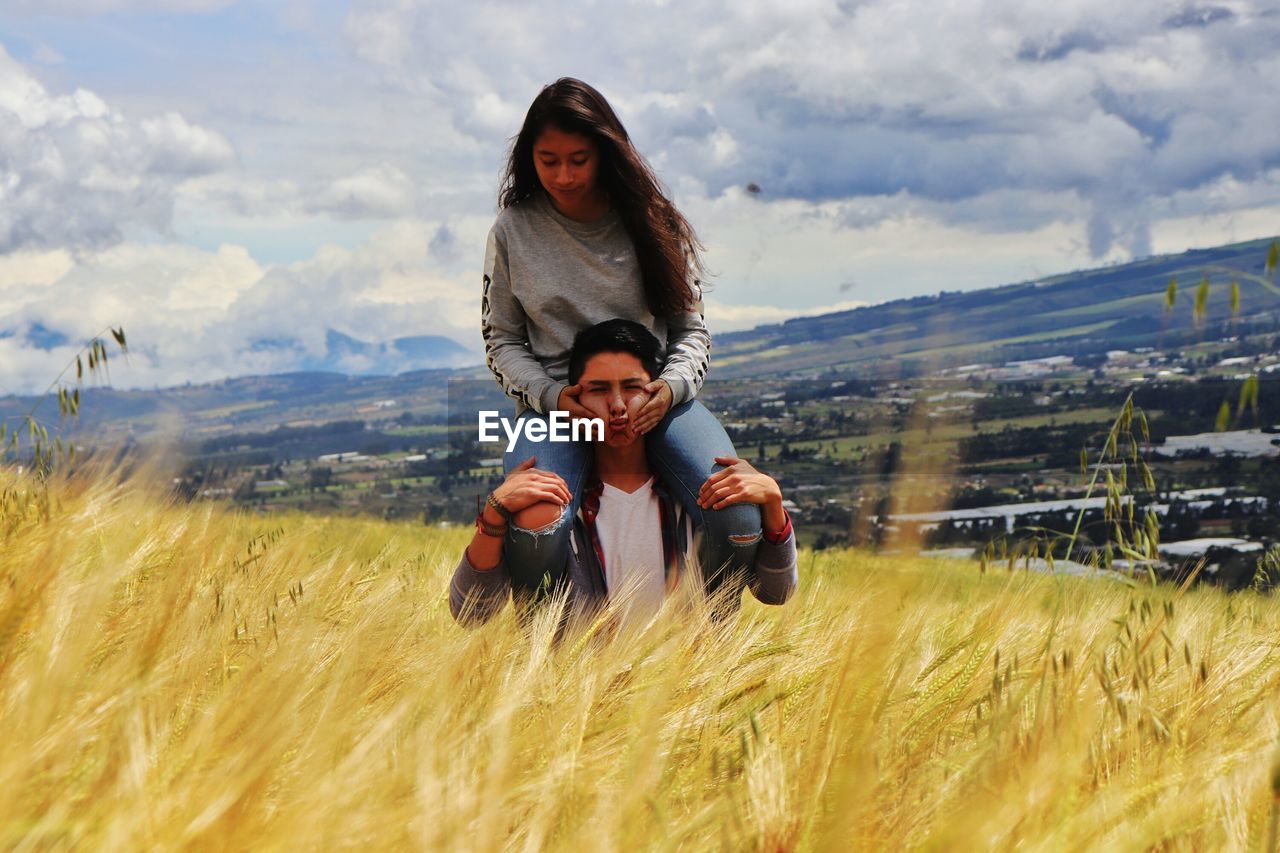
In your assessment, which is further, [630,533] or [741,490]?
[630,533]

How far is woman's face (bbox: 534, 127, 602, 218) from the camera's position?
10.7 ft

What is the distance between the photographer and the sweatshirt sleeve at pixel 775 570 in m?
3.21

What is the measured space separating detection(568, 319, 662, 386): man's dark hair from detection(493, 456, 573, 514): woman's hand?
0.41m

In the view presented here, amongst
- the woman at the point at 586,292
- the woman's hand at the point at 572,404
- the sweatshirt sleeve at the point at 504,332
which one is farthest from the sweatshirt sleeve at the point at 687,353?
the sweatshirt sleeve at the point at 504,332

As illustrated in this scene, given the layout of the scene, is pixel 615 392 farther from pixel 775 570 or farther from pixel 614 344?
pixel 775 570

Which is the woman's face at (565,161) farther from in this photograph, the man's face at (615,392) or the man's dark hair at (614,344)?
the man's face at (615,392)

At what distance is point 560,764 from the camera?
141 cm

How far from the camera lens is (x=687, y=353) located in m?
3.41

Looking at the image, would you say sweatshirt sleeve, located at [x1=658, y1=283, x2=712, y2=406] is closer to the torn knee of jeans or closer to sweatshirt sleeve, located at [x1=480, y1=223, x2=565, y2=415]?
sweatshirt sleeve, located at [x1=480, y1=223, x2=565, y2=415]

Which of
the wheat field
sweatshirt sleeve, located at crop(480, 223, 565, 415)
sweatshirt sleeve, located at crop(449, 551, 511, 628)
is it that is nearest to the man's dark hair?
sweatshirt sleeve, located at crop(480, 223, 565, 415)

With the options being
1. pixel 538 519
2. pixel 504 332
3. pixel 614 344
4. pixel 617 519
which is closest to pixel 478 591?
pixel 538 519

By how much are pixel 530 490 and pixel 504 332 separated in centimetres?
83

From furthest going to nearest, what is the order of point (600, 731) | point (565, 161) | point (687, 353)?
point (687, 353), point (565, 161), point (600, 731)

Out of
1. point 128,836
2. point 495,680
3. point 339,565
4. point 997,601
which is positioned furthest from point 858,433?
point 339,565
